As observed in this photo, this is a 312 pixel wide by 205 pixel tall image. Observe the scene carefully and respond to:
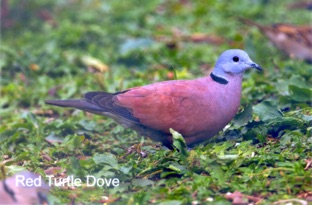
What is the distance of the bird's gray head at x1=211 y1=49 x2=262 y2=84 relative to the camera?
4840 mm

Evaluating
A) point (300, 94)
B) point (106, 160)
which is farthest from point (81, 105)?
A: point (300, 94)

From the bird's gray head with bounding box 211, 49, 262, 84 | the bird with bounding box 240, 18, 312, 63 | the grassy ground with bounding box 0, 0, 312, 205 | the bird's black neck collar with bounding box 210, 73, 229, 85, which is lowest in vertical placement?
the grassy ground with bounding box 0, 0, 312, 205

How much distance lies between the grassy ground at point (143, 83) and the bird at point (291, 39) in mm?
140

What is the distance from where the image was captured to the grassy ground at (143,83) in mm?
4137

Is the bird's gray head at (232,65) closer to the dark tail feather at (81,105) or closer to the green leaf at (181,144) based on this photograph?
the green leaf at (181,144)

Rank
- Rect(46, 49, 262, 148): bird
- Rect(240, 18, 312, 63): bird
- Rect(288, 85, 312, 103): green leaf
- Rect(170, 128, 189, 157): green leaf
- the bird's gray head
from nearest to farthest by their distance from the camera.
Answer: Rect(170, 128, 189, 157): green leaf, Rect(46, 49, 262, 148): bird, the bird's gray head, Rect(288, 85, 312, 103): green leaf, Rect(240, 18, 312, 63): bird

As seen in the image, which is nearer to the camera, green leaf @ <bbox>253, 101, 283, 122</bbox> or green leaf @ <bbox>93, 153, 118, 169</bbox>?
green leaf @ <bbox>93, 153, 118, 169</bbox>

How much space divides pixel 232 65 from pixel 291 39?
2.37 m

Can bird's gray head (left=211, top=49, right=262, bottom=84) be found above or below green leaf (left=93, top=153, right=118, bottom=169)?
above

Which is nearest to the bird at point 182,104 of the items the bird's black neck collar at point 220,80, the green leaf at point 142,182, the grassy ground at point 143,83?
the bird's black neck collar at point 220,80

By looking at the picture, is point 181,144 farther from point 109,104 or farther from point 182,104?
point 109,104

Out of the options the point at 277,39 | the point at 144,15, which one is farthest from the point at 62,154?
the point at 144,15

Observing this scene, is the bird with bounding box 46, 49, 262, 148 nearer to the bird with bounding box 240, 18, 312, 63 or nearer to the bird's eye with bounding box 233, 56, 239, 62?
the bird's eye with bounding box 233, 56, 239, 62

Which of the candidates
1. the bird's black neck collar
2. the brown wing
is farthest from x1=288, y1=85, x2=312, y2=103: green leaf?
the brown wing
